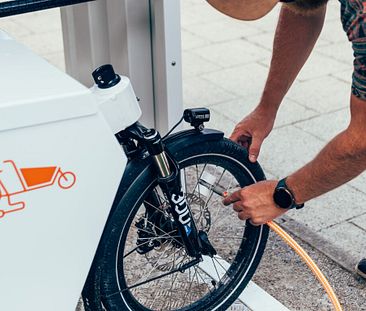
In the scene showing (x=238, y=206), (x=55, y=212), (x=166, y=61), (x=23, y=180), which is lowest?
(x=238, y=206)

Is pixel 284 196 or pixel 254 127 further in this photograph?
pixel 254 127

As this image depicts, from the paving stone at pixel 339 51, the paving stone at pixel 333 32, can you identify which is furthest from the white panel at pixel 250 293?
the paving stone at pixel 333 32

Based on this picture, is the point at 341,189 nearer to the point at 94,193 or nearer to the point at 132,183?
the point at 132,183

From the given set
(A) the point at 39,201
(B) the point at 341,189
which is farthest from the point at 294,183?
(B) the point at 341,189

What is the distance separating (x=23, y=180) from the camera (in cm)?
198

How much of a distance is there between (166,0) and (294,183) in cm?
96

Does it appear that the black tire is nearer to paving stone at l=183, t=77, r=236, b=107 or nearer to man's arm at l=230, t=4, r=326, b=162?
man's arm at l=230, t=4, r=326, b=162

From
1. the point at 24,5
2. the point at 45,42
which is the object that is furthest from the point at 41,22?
the point at 24,5

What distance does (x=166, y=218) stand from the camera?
2.56m

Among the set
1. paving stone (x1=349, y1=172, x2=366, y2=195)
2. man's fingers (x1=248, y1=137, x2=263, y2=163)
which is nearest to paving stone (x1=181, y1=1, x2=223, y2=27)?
paving stone (x1=349, y1=172, x2=366, y2=195)

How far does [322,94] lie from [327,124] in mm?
430

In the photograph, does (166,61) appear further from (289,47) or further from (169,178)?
(169,178)

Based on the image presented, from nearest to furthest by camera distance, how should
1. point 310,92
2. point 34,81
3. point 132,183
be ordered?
point 34,81
point 132,183
point 310,92

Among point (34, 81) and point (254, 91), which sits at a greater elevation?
point (34, 81)
